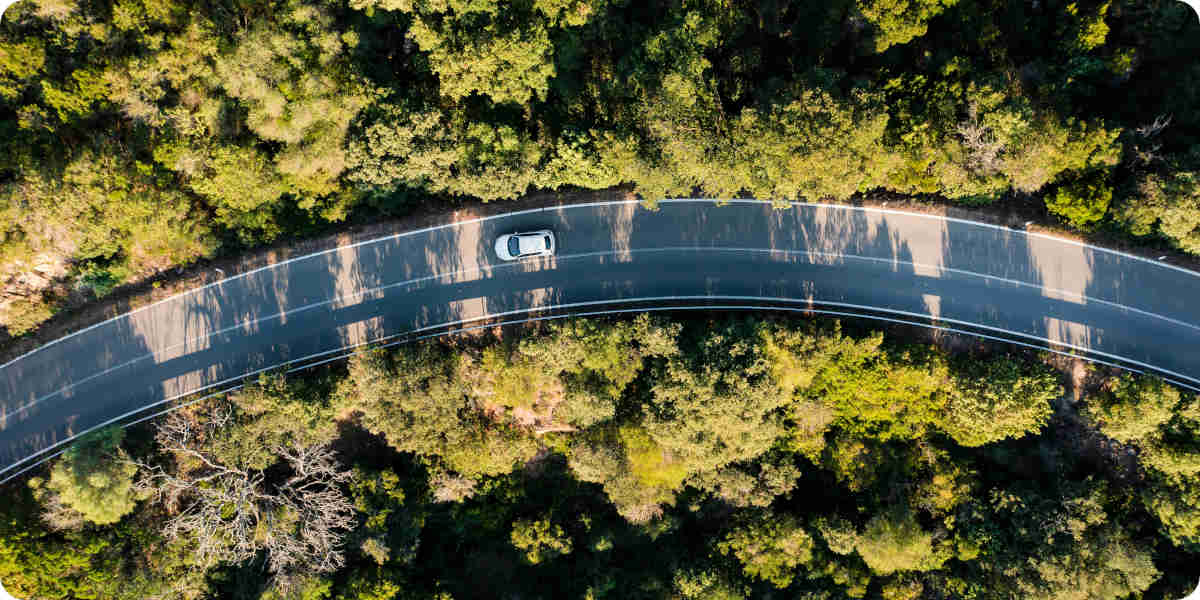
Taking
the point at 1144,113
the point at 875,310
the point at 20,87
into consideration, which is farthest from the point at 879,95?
the point at 20,87

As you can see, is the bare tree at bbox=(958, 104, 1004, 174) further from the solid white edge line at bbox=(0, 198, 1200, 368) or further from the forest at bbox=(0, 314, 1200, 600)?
the forest at bbox=(0, 314, 1200, 600)

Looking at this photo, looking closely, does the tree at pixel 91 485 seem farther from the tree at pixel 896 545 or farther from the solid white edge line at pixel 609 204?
the tree at pixel 896 545

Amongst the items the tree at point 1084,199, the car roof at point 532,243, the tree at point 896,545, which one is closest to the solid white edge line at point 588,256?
the car roof at point 532,243

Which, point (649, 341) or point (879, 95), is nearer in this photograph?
point (879, 95)

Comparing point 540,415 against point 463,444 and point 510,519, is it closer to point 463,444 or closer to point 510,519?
point 463,444

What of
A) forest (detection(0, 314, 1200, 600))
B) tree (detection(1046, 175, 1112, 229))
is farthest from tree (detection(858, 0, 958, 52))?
forest (detection(0, 314, 1200, 600))

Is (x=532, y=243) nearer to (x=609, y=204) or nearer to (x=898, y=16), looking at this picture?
(x=609, y=204)

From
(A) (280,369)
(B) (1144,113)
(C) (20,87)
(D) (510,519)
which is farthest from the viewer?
(D) (510,519)
